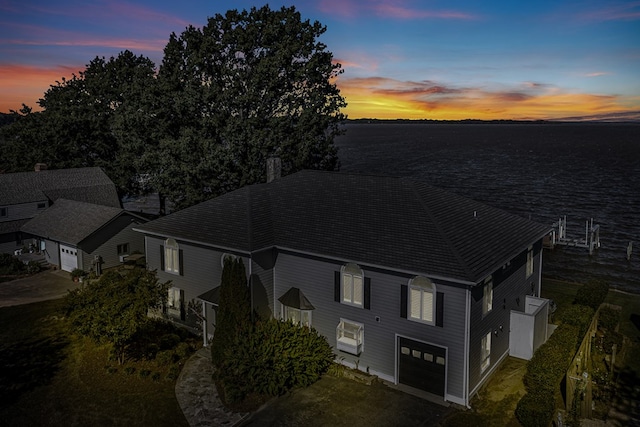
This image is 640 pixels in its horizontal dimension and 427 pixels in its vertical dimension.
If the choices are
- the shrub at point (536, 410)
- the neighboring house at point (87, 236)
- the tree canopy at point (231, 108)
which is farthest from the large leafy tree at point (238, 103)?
the shrub at point (536, 410)

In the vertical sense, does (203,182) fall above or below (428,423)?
above

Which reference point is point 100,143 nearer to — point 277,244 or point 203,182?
point 203,182

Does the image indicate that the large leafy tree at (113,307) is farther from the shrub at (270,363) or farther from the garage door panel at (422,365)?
the garage door panel at (422,365)

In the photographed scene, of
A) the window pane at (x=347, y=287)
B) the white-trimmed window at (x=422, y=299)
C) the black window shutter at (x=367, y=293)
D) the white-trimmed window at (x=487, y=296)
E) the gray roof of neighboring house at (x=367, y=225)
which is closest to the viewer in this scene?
the white-trimmed window at (x=422, y=299)

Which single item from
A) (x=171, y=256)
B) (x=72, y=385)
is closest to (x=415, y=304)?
(x=171, y=256)

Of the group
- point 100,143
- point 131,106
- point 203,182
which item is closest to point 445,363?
point 203,182

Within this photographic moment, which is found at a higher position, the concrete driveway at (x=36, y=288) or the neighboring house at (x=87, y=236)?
the neighboring house at (x=87, y=236)

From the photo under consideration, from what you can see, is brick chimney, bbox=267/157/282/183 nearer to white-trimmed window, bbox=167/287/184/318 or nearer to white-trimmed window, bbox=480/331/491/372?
white-trimmed window, bbox=167/287/184/318
